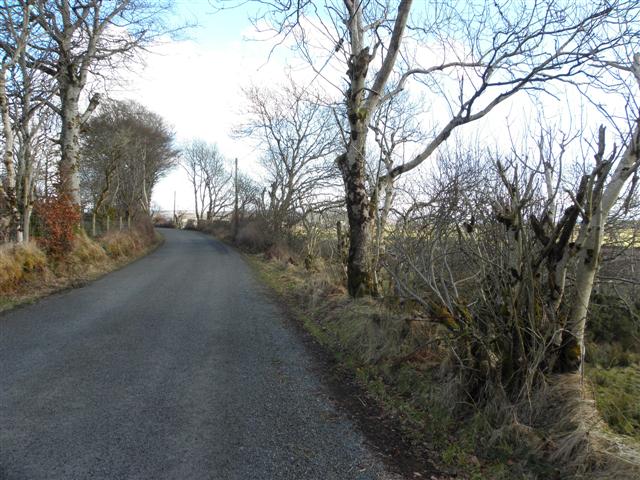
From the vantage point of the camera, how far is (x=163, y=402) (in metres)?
4.65

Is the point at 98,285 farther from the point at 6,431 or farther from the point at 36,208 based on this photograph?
the point at 6,431

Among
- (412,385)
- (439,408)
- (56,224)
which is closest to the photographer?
(439,408)

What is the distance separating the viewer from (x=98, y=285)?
40.2 ft

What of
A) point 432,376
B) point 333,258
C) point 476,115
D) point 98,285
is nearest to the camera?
point 432,376

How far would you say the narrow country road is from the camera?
11.5 feet

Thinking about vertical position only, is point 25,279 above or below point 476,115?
below

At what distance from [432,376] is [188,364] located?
2948 mm

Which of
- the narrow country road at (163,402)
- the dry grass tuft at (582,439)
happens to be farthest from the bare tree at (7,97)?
the dry grass tuft at (582,439)

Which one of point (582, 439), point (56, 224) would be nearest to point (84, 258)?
point (56, 224)

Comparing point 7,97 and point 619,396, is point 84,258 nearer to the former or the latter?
point 7,97

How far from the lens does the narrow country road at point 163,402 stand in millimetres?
3496

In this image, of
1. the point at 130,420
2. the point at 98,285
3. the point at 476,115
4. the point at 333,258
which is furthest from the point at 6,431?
the point at 333,258

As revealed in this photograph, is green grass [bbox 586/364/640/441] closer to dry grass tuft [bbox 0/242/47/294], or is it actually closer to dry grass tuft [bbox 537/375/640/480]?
dry grass tuft [bbox 537/375/640/480]

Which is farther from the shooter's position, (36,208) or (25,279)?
(36,208)
